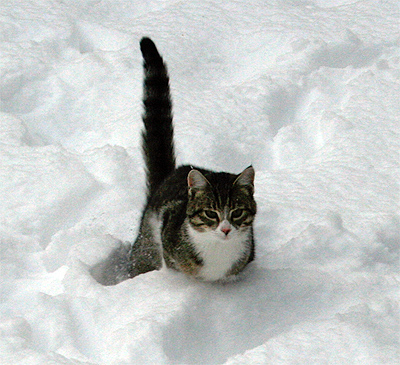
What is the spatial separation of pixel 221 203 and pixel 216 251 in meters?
0.26

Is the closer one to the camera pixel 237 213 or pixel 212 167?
pixel 237 213

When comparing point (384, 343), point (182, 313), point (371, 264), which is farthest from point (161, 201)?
point (384, 343)

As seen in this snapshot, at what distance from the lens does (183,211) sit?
3578 millimetres

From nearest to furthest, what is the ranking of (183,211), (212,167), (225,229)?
1. (225,229)
2. (183,211)
3. (212,167)

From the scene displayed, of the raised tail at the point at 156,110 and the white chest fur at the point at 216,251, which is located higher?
the raised tail at the point at 156,110

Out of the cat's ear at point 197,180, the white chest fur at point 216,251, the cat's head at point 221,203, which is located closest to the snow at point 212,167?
the white chest fur at point 216,251

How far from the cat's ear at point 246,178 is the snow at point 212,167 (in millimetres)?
512

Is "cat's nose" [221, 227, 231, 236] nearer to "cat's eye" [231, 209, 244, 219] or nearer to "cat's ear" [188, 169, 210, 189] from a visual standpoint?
"cat's eye" [231, 209, 244, 219]

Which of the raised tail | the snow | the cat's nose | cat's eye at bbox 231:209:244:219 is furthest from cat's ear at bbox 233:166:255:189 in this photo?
the raised tail

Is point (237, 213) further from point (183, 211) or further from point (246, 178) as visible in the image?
point (183, 211)

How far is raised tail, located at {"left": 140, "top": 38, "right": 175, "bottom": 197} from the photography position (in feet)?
12.8

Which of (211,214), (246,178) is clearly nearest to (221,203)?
(211,214)

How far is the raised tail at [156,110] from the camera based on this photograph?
391cm

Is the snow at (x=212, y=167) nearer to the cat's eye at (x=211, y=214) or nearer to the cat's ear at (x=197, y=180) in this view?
the cat's eye at (x=211, y=214)
